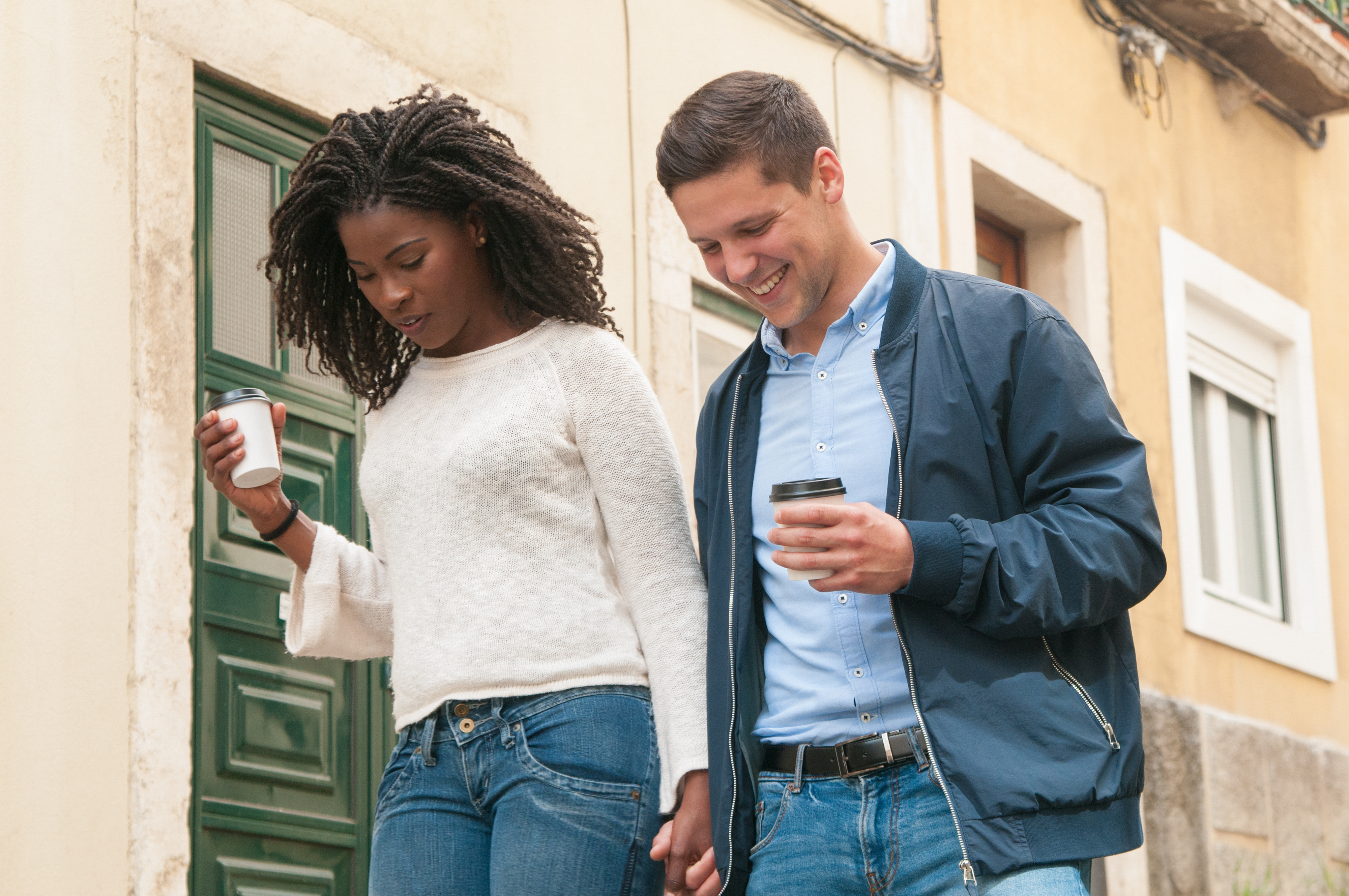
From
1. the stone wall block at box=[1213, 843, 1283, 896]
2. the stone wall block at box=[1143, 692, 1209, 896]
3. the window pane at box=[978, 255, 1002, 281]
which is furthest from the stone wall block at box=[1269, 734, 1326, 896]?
the window pane at box=[978, 255, 1002, 281]

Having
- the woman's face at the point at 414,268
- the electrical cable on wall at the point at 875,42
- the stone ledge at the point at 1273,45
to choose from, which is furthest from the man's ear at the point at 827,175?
the stone ledge at the point at 1273,45

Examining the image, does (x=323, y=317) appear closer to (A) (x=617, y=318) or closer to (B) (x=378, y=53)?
(B) (x=378, y=53)

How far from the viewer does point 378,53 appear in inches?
219

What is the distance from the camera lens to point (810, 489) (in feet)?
8.20

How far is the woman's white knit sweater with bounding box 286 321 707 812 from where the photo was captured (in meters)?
2.89

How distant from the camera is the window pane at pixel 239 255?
502 cm

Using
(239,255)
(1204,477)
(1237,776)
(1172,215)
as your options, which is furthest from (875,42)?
(1237,776)

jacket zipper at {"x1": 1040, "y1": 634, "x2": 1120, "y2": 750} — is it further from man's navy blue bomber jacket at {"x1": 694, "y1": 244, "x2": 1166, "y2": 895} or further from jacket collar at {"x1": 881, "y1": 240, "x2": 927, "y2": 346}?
jacket collar at {"x1": 881, "y1": 240, "x2": 927, "y2": 346}

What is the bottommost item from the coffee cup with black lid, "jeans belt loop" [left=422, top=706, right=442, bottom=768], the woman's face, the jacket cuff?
"jeans belt loop" [left=422, top=706, right=442, bottom=768]

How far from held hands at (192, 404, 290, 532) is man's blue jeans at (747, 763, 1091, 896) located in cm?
103

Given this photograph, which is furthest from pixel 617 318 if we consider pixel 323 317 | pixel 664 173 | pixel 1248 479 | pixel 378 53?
pixel 1248 479

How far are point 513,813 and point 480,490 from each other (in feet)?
1.70

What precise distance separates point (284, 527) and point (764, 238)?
1.02 metres

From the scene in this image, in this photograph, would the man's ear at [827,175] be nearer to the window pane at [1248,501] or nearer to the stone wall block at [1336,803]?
the window pane at [1248,501]
